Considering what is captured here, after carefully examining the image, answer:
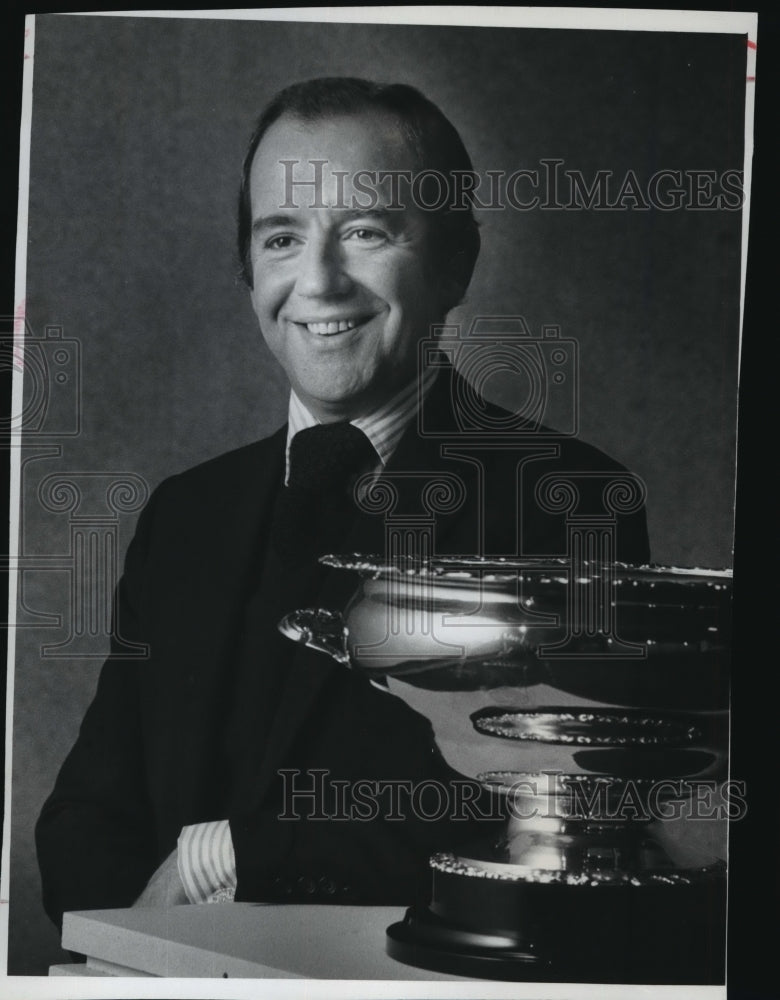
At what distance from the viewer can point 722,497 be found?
1363 mm

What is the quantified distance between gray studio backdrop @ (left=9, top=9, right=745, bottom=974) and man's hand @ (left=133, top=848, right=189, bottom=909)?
13 centimetres

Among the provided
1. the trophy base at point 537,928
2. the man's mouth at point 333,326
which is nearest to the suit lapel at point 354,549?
the man's mouth at point 333,326

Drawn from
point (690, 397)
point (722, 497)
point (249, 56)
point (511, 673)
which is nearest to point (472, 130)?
point (249, 56)

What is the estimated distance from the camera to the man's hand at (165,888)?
133 cm

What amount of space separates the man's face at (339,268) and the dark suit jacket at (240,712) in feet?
0.24

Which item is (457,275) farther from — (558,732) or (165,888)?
(165,888)

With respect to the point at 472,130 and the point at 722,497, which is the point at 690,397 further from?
the point at 472,130

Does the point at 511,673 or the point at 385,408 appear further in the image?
the point at 385,408

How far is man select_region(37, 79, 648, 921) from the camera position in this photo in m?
1.34

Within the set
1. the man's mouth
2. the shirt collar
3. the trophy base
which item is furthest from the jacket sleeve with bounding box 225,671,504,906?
the man's mouth

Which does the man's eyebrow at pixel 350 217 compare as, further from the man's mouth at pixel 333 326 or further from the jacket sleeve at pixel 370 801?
the jacket sleeve at pixel 370 801

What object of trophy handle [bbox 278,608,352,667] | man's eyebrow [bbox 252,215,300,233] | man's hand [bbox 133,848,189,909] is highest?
man's eyebrow [bbox 252,215,300,233]

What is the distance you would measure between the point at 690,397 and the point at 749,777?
1.47 ft

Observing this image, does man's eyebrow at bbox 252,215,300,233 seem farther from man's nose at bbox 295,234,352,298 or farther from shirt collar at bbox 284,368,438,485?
shirt collar at bbox 284,368,438,485
